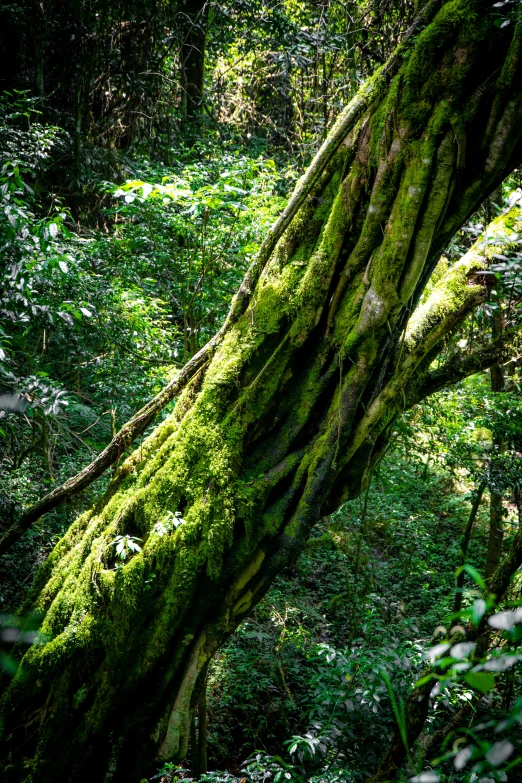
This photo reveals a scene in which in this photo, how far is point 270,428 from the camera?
113 inches

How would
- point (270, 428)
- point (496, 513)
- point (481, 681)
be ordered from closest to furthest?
point (481, 681), point (270, 428), point (496, 513)

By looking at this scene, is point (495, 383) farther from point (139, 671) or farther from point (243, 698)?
point (139, 671)

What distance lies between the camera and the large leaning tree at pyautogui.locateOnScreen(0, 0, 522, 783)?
252 cm

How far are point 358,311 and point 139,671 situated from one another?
84.5 inches

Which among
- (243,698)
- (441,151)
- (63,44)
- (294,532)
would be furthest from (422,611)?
(63,44)

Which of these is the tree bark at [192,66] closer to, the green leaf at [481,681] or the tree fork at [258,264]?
the tree fork at [258,264]

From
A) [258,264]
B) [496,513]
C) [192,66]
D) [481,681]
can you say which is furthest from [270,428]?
[192,66]

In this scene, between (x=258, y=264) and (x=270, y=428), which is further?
(x=258, y=264)

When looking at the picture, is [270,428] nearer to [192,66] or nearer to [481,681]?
[481,681]

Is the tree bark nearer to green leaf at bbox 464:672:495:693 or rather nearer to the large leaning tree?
the large leaning tree

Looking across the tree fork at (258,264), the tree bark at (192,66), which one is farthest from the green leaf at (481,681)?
the tree bark at (192,66)

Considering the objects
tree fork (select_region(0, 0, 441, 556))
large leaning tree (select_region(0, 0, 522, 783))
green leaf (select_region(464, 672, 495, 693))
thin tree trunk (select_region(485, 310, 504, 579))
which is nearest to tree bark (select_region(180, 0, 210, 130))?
thin tree trunk (select_region(485, 310, 504, 579))

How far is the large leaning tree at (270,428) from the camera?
99.0 inches

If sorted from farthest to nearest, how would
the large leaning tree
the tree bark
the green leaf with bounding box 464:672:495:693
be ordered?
1. the tree bark
2. the large leaning tree
3. the green leaf with bounding box 464:672:495:693
